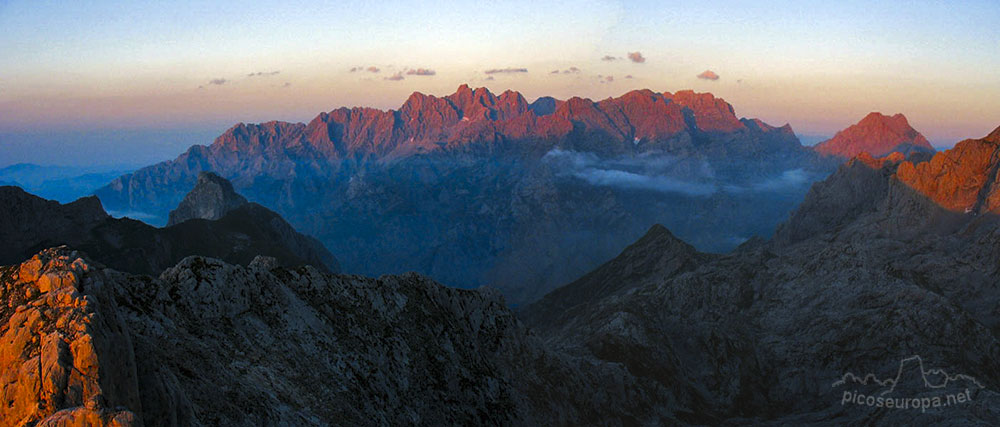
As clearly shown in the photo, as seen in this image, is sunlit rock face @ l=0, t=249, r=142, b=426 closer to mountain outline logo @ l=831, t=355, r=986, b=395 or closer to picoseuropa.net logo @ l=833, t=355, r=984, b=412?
picoseuropa.net logo @ l=833, t=355, r=984, b=412

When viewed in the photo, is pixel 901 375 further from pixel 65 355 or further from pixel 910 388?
pixel 65 355

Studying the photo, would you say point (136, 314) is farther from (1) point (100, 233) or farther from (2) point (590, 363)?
(1) point (100, 233)

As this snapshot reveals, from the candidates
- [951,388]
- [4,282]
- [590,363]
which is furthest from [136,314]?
[951,388]

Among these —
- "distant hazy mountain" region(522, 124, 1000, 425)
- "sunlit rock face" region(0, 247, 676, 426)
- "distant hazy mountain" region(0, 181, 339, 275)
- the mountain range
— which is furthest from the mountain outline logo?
"distant hazy mountain" region(0, 181, 339, 275)

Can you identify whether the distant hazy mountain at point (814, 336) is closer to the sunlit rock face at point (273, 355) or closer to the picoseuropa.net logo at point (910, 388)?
the picoseuropa.net logo at point (910, 388)

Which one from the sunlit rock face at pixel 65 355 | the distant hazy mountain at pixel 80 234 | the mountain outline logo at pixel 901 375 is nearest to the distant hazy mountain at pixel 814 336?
the mountain outline logo at pixel 901 375
